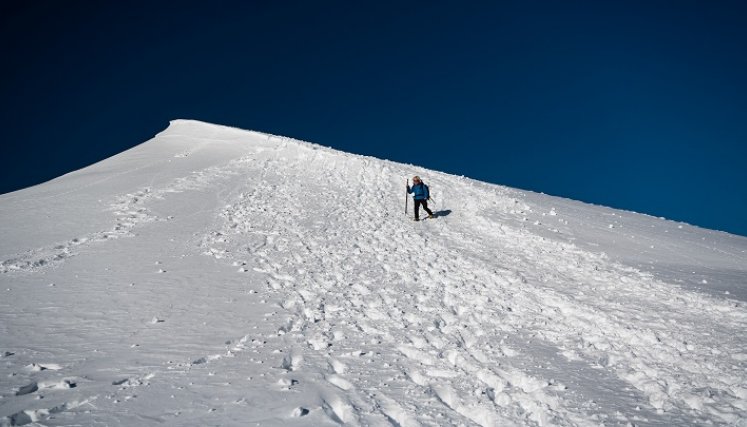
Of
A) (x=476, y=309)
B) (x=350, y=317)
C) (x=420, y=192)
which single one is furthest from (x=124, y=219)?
(x=476, y=309)

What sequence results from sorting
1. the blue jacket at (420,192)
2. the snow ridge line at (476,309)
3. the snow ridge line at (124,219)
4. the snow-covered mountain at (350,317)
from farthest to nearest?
the blue jacket at (420,192), the snow ridge line at (124,219), the snow ridge line at (476,309), the snow-covered mountain at (350,317)

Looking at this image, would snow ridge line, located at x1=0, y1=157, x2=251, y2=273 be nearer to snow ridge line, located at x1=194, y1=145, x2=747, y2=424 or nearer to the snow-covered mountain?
the snow-covered mountain

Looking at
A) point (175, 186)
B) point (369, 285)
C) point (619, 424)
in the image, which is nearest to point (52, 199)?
point (175, 186)

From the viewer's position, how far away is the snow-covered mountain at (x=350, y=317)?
244 inches

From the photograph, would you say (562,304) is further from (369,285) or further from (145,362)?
(145,362)

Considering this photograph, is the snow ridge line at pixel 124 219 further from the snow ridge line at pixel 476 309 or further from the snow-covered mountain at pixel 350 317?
the snow ridge line at pixel 476 309

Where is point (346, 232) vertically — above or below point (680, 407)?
above

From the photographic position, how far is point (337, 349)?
779cm

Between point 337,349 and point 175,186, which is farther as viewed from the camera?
point 175,186

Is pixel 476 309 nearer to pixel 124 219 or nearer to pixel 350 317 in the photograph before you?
pixel 350 317

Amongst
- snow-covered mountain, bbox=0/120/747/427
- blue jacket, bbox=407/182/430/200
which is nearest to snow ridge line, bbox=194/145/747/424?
snow-covered mountain, bbox=0/120/747/427

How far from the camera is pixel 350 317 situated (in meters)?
9.27

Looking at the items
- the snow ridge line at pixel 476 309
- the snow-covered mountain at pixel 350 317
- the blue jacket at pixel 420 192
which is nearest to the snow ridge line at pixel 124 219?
the snow-covered mountain at pixel 350 317

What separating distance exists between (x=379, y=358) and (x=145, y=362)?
12.3ft
